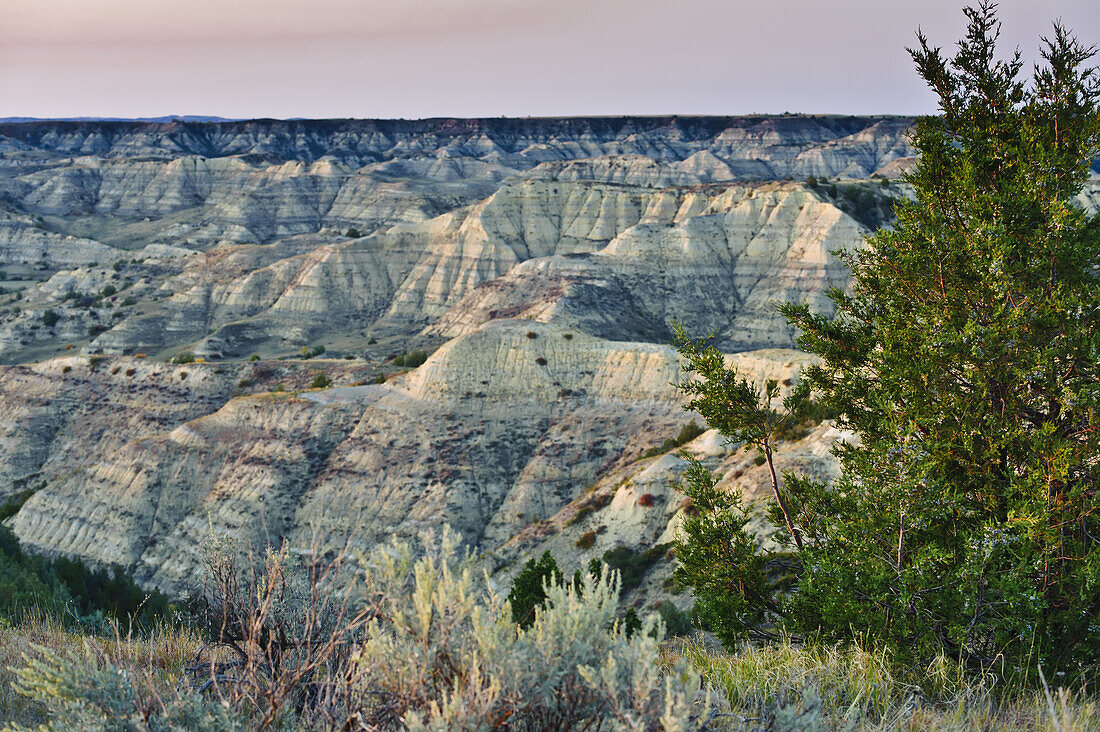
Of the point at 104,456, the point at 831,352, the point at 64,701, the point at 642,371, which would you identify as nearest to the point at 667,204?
the point at 642,371

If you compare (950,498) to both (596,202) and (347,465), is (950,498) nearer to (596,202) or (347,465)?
(347,465)

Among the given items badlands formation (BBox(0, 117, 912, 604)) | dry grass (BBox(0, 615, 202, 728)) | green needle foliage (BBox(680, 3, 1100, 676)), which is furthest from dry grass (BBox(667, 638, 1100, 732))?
dry grass (BBox(0, 615, 202, 728))

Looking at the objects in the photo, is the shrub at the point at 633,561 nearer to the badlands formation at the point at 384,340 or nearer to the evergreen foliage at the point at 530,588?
the badlands formation at the point at 384,340

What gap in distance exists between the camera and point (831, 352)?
11023mm

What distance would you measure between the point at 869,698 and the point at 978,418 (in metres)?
3.98

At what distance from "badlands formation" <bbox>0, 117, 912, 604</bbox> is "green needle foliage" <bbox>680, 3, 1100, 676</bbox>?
561cm

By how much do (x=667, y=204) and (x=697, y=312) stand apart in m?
21.8

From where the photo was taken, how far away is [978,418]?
855cm

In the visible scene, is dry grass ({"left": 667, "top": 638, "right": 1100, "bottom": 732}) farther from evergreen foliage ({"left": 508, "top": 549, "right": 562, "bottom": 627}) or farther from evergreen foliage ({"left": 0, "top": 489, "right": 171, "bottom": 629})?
evergreen foliage ({"left": 0, "top": 489, "right": 171, "bottom": 629})

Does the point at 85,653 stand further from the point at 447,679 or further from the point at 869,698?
the point at 869,698

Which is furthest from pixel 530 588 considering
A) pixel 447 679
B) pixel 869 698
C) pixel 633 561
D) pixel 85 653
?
pixel 447 679

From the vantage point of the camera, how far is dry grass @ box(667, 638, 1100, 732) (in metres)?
5.36

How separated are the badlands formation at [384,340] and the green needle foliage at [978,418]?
5.61 metres

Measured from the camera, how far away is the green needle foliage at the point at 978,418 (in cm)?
762
